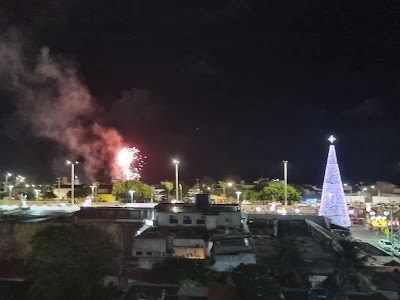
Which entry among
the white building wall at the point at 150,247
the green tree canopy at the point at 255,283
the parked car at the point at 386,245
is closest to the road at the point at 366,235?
the parked car at the point at 386,245

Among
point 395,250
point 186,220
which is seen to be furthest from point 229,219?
point 395,250

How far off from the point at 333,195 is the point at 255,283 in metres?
14.9

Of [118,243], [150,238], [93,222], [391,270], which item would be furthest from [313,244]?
[93,222]

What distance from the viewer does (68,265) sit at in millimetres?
16891

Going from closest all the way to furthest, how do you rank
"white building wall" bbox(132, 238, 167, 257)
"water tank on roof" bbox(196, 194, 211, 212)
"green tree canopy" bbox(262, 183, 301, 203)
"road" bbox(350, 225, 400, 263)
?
"white building wall" bbox(132, 238, 167, 257) → "water tank on roof" bbox(196, 194, 211, 212) → "road" bbox(350, 225, 400, 263) → "green tree canopy" bbox(262, 183, 301, 203)

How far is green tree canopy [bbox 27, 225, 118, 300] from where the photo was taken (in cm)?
1520

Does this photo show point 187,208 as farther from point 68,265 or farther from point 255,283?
point 255,283

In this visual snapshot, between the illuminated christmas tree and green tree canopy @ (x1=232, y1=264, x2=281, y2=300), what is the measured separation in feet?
42.0

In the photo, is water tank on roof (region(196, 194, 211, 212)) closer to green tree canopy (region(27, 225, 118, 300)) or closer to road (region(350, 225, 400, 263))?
green tree canopy (region(27, 225, 118, 300))

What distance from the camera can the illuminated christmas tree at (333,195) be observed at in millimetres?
27594

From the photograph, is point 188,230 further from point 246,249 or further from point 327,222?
point 327,222

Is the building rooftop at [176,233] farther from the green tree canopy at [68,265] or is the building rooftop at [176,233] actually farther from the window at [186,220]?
the green tree canopy at [68,265]

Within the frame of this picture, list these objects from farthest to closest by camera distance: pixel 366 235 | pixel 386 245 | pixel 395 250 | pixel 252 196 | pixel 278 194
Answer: pixel 252 196, pixel 278 194, pixel 366 235, pixel 386 245, pixel 395 250

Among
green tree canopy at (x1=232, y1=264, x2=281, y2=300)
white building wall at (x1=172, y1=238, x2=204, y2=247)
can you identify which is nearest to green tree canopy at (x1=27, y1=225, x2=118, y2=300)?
white building wall at (x1=172, y1=238, x2=204, y2=247)
